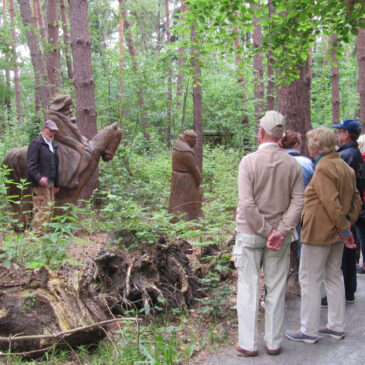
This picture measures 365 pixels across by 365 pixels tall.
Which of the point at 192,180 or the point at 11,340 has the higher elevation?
the point at 192,180

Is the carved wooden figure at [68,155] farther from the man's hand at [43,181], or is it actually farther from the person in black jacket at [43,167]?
the man's hand at [43,181]

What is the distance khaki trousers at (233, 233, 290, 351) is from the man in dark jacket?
62.5 inches

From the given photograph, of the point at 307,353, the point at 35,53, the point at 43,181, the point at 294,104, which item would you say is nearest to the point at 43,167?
the point at 43,181

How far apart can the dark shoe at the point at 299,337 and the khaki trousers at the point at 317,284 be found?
0.13ft

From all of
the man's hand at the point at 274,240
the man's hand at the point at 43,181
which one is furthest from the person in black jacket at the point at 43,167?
the man's hand at the point at 274,240

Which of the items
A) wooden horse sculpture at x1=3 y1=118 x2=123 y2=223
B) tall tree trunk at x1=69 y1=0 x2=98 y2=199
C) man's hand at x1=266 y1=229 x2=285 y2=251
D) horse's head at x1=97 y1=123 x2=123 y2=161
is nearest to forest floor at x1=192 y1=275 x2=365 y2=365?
man's hand at x1=266 y1=229 x2=285 y2=251

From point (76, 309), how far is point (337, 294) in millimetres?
2609

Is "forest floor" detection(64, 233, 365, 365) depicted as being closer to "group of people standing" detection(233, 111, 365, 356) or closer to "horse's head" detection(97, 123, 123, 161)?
"group of people standing" detection(233, 111, 365, 356)

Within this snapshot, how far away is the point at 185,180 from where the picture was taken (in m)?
9.16

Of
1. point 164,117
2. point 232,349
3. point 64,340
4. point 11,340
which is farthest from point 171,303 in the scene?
point 164,117

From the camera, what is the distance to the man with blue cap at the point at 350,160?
16.1ft

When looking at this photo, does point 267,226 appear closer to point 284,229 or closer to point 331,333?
point 284,229

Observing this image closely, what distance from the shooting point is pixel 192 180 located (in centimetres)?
921

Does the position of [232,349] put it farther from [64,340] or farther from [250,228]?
[64,340]
